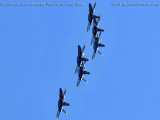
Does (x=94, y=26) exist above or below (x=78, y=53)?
above

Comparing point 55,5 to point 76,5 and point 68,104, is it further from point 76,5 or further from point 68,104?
point 68,104

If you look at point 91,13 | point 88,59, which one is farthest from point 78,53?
point 91,13

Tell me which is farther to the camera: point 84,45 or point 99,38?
point 99,38

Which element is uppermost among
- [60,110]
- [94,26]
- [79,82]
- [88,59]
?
[94,26]

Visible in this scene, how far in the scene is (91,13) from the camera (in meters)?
190

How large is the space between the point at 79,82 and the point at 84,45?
65.6 ft

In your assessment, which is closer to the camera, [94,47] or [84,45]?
[84,45]

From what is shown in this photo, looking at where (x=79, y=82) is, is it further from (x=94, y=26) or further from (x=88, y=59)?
(x=94, y=26)

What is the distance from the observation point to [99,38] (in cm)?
19700

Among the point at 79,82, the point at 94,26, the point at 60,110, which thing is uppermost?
the point at 94,26

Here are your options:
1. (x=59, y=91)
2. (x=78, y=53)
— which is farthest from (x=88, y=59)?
(x=59, y=91)

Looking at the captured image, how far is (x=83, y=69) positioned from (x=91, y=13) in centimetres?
2556

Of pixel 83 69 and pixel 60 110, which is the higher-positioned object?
pixel 83 69

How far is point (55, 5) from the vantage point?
19075 centimetres
